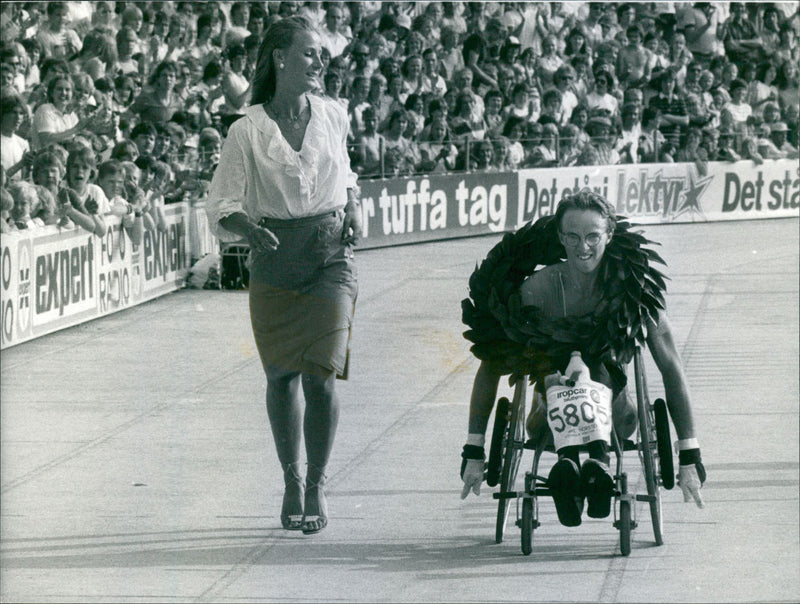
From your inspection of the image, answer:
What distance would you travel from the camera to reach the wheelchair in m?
5.69

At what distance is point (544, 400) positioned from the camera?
569 centimetres

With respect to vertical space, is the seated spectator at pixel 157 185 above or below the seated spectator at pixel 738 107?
below

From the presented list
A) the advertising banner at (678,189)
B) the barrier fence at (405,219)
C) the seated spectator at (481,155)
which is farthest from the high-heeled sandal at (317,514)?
the advertising banner at (678,189)

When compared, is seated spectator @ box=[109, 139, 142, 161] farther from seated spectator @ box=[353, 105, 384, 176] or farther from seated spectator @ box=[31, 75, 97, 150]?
seated spectator @ box=[353, 105, 384, 176]

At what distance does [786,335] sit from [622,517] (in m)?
6.75

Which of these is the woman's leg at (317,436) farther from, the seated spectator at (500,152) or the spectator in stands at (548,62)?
the spectator in stands at (548,62)

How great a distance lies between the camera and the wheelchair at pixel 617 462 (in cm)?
569

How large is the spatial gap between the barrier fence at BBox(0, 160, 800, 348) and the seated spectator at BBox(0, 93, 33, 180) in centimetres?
72

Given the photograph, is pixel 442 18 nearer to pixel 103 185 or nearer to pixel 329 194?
pixel 103 185

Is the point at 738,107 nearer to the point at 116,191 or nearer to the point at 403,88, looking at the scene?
the point at 403,88

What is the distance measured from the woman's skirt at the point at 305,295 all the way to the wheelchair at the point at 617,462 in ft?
2.32

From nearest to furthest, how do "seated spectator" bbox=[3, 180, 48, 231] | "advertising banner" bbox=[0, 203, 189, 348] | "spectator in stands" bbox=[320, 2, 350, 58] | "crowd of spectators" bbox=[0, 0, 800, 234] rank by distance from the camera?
"advertising banner" bbox=[0, 203, 189, 348]
"seated spectator" bbox=[3, 180, 48, 231]
"crowd of spectators" bbox=[0, 0, 800, 234]
"spectator in stands" bbox=[320, 2, 350, 58]

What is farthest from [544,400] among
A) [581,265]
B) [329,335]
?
[329,335]

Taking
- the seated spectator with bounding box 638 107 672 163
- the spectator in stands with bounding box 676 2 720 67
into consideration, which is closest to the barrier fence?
the seated spectator with bounding box 638 107 672 163
